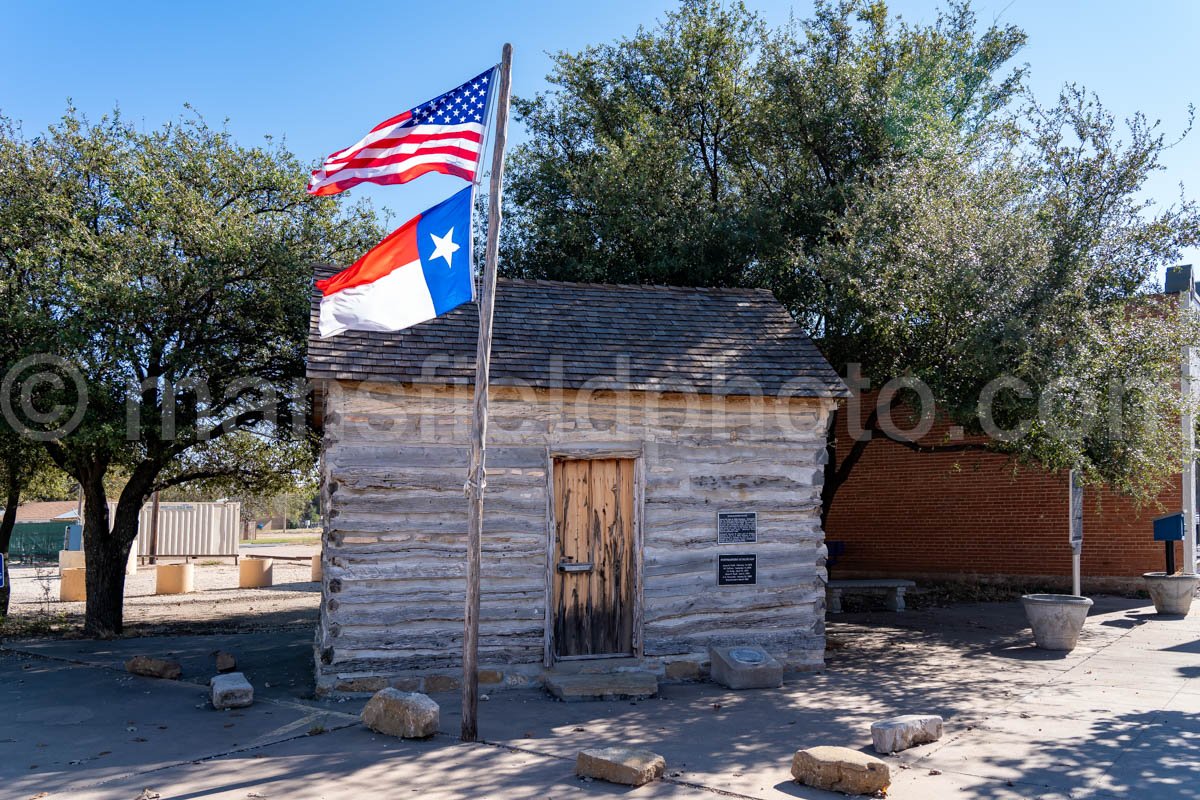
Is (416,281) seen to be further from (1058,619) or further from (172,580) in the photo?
(172,580)

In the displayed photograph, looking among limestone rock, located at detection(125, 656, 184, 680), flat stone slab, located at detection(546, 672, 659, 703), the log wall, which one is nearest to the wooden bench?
the log wall

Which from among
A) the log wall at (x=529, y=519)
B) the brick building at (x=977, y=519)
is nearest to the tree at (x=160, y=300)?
the log wall at (x=529, y=519)

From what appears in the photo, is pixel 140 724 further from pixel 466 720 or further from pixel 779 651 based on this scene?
pixel 779 651

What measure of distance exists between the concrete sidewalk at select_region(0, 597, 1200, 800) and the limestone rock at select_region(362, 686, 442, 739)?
0.10 m

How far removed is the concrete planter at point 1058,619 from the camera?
11.4 meters

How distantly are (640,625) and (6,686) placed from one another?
667cm

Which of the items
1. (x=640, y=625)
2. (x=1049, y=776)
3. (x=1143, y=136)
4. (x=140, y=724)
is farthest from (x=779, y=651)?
(x=1143, y=136)

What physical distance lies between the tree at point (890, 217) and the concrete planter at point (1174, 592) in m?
1.47

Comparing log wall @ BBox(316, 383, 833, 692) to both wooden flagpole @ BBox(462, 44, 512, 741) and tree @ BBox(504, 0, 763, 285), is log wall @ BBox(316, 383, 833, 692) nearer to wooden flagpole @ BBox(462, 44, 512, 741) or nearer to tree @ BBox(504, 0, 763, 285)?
wooden flagpole @ BBox(462, 44, 512, 741)

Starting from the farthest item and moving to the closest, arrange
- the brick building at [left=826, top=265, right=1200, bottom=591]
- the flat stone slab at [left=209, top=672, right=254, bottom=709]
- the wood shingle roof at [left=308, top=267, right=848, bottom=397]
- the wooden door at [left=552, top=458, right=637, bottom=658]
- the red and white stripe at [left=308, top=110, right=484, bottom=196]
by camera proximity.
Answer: the brick building at [left=826, top=265, right=1200, bottom=591], the wooden door at [left=552, top=458, right=637, bottom=658], the wood shingle roof at [left=308, top=267, right=848, bottom=397], the flat stone slab at [left=209, top=672, right=254, bottom=709], the red and white stripe at [left=308, top=110, right=484, bottom=196]

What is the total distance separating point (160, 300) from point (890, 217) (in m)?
10.0

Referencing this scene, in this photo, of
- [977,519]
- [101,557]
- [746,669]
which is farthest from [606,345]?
[977,519]

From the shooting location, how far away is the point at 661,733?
25.5 ft

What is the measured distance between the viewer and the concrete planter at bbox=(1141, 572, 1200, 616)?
1427 centimetres
